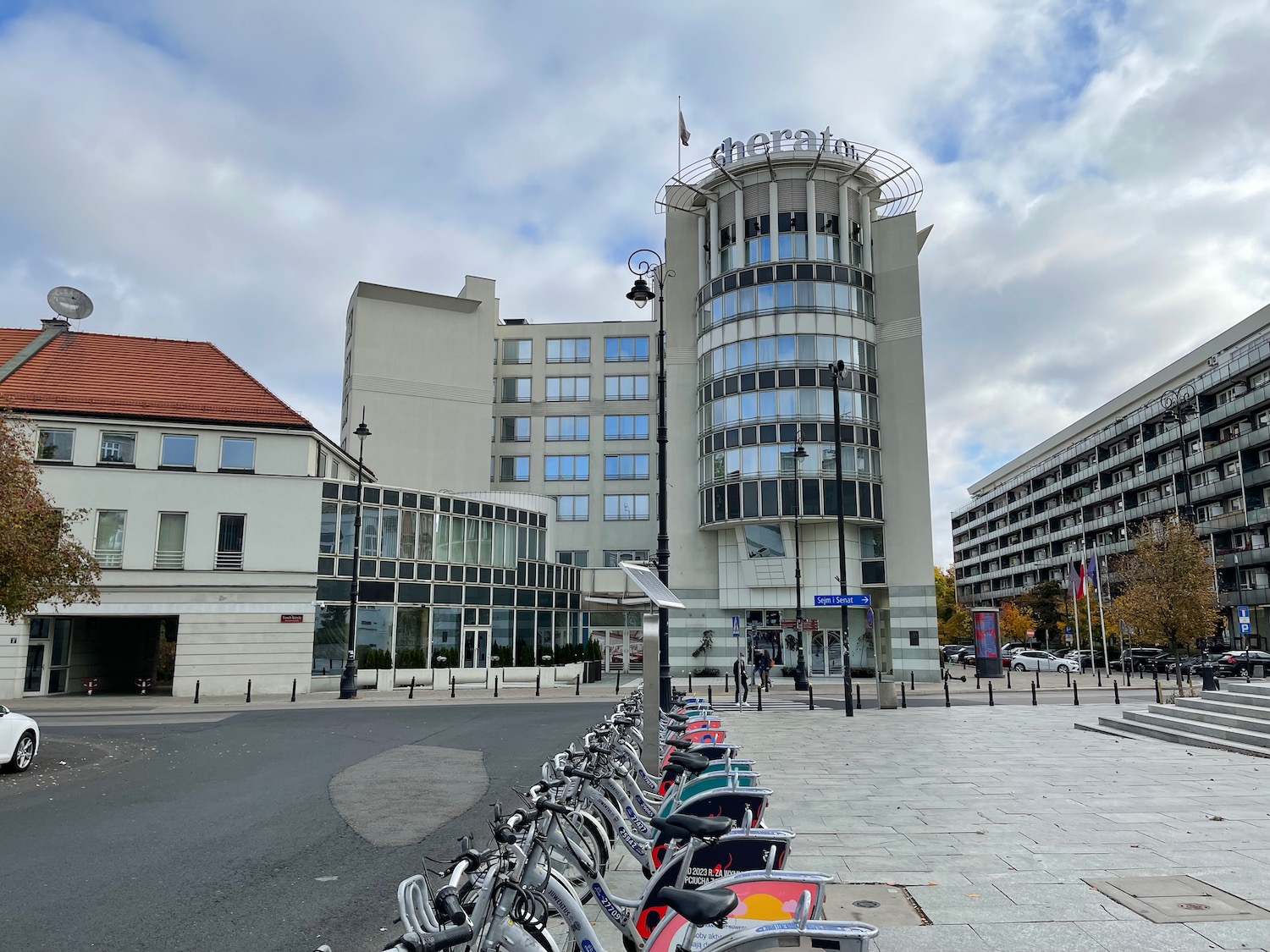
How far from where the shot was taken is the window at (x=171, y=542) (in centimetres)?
3219

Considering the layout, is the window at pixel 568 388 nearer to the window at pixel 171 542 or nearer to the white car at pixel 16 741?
Result: the window at pixel 171 542

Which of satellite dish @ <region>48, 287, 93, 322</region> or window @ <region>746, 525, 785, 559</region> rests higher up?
satellite dish @ <region>48, 287, 93, 322</region>

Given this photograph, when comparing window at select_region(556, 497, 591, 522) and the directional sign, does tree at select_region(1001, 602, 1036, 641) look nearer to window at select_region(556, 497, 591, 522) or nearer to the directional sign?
window at select_region(556, 497, 591, 522)

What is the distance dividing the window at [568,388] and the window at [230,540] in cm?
3158

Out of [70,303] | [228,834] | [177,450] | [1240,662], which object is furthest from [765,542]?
[228,834]

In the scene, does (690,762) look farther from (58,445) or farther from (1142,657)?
(1142,657)

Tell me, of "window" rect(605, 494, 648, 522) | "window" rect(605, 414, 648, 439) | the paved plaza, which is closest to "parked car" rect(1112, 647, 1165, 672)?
"window" rect(605, 494, 648, 522)

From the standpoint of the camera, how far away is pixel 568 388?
62.6 metres

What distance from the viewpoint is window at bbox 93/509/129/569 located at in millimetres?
31688

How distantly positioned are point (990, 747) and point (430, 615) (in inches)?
1029

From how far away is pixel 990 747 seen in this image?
16.5m

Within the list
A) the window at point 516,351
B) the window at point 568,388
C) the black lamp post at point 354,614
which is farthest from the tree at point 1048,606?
the black lamp post at point 354,614

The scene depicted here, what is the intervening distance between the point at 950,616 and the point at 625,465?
55993 mm

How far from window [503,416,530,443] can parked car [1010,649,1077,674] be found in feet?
115
